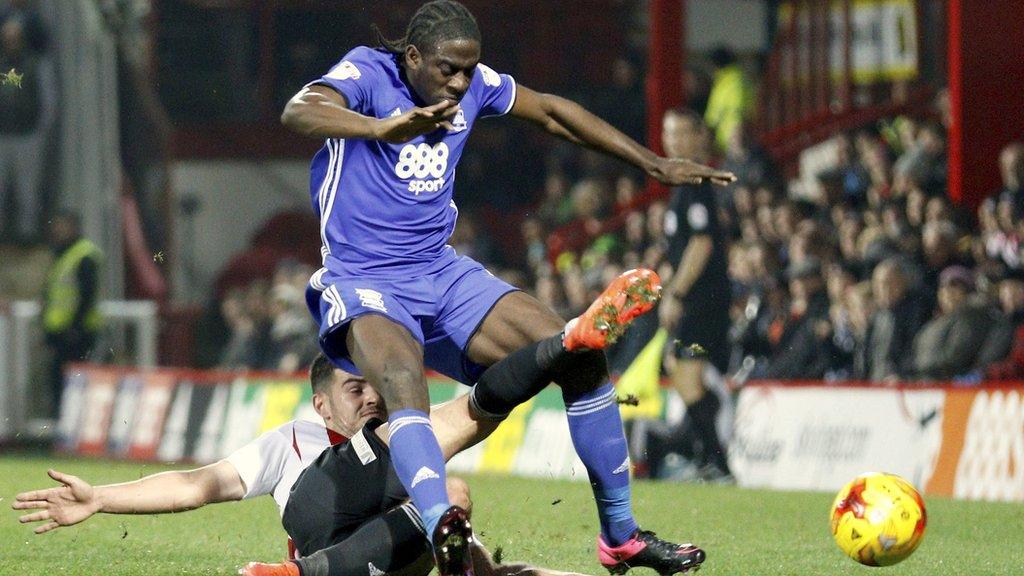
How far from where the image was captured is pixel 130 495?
6281 mm

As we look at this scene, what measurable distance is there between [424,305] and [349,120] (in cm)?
84

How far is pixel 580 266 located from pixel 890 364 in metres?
4.70

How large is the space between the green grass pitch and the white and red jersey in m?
0.73

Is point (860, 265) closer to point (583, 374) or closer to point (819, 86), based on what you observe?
point (819, 86)

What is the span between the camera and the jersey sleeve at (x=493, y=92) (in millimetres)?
6824

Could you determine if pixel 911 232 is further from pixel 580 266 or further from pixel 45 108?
pixel 45 108

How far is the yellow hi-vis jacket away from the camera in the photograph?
17109mm

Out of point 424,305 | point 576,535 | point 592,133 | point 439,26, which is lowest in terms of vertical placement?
point 576,535

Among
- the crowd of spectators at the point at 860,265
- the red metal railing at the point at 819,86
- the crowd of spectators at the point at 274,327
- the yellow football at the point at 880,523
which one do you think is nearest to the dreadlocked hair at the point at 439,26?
the yellow football at the point at 880,523

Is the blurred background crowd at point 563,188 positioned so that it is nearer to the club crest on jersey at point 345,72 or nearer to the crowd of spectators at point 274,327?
the crowd of spectators at point 274,327

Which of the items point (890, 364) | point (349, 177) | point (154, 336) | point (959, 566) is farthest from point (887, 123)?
point (349, 177)

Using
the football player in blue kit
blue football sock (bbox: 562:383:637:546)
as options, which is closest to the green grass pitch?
blue football sock (bbox: 562:383:637:546)

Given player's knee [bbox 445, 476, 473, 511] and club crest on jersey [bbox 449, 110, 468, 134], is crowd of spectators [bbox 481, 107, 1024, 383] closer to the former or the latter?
club crest on jersey [bbox 449, 110, 468, 134]

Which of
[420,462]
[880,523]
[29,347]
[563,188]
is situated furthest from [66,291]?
[880,523]
